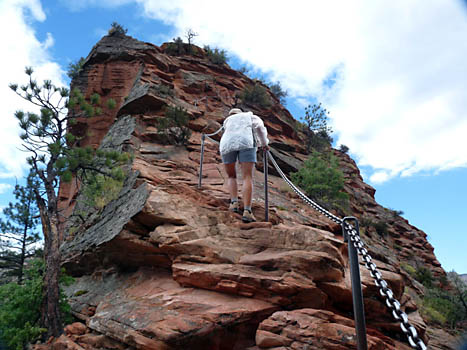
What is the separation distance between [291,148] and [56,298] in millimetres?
14495

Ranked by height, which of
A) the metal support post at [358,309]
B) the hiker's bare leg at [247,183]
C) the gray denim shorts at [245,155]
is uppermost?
the gray denim shorts at [245,155]

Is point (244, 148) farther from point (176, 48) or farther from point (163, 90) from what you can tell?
point (176, 48)

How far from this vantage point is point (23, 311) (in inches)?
209

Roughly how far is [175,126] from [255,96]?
9.62 m

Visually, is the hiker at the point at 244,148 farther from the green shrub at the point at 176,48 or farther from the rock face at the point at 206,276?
the green shrub at the point at 176,48

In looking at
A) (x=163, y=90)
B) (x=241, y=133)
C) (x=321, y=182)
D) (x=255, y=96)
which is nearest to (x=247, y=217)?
(x=241, y=133)

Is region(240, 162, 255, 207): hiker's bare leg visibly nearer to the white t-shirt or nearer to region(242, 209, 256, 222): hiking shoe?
region(242, 209, 256, 222): hiking shoe

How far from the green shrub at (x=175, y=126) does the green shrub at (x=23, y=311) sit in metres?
6.04

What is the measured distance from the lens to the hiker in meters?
5.44

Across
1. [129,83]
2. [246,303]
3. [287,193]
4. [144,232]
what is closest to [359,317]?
[246,303]

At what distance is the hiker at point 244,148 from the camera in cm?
544

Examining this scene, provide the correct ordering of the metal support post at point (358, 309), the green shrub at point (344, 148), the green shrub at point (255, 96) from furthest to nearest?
1. the green shrub at point (344, 148)
2. the green shrub at point (255, 96)
3. the metal support post at point (358, 309)

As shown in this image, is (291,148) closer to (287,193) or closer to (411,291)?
(287,193)

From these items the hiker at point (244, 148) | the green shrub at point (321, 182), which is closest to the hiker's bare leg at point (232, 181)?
the hiker at point (244, 148)
